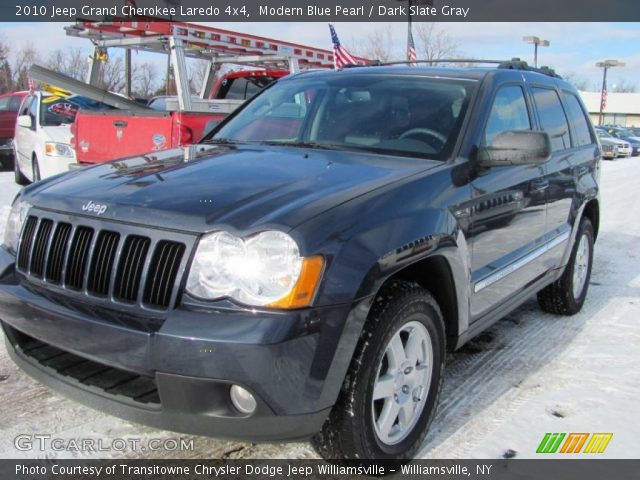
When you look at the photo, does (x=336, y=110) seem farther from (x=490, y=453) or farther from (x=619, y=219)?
(x=619, y=219)

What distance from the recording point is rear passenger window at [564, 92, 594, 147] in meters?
4.91

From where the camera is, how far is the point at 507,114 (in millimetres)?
3762

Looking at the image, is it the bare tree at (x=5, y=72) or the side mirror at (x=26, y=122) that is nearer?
the side mirror at (x=26, y=122)

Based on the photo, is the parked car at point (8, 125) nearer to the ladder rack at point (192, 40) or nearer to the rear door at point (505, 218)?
the ladder rack at point (192, 40)

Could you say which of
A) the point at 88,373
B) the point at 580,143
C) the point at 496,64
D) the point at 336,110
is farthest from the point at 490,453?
the point at 580,143

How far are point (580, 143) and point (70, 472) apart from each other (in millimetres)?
4270

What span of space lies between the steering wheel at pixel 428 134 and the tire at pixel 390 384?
923 millimetres

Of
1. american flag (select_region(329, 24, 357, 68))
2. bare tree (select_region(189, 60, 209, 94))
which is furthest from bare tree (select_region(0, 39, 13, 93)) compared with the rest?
american flag (select_region(329, 24, 357, 68))

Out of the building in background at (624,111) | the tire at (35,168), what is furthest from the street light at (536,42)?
the building in background at (624,111)

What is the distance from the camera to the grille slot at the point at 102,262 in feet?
8.01

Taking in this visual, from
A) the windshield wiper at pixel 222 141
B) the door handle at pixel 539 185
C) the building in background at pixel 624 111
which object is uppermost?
the windshield wiper at pixel 222 141

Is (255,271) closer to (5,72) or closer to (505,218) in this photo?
(505,218)

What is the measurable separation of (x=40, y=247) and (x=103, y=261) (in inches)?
17.3

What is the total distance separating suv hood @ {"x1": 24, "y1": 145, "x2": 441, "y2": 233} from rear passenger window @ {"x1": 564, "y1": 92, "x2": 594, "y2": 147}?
7.70ft
